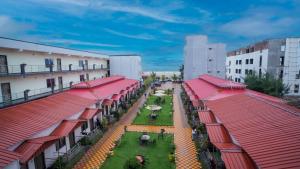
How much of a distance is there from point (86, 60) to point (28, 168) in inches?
1025

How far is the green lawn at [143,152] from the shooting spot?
12852mm

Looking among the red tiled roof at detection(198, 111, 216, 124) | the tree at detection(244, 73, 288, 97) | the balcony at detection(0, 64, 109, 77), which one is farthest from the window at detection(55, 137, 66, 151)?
the tree at detection(244, 73, 288, 97)

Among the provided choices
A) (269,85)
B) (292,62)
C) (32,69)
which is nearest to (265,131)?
(269,85)

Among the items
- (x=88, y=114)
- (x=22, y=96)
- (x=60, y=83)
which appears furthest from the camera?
(x=60, y=83)

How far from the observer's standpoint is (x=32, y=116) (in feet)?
40.6

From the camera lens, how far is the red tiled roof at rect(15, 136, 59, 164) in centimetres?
876

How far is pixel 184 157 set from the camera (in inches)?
548

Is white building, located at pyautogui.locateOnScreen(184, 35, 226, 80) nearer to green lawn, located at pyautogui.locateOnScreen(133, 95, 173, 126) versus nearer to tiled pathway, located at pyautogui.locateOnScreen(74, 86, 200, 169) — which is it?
green lawn, located at pyautogui.locateOnScreen(133, 95, 173, 126)

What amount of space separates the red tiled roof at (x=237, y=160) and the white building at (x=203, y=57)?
39487 mm

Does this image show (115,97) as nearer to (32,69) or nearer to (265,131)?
(32,69)

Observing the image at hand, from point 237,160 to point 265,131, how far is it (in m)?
2.34

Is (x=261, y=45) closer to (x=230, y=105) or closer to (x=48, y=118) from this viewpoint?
(x=230, y=105)

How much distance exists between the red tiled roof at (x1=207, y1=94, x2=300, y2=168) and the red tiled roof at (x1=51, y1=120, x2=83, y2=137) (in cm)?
999

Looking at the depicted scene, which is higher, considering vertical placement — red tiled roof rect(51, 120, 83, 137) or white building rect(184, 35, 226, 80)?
white building rect(184, 35, 226, 80)
